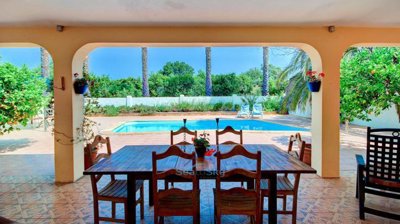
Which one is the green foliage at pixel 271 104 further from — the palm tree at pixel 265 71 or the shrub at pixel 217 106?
the shrub at pixel 217 106

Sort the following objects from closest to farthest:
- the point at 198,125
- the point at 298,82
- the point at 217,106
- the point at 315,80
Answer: the point at 315,80
the point at 298,82
the point at 198,125
the point at 217,106

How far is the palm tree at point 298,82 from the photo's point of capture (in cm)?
871

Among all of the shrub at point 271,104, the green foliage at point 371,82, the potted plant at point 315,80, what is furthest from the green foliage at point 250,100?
the potted plant at point 315,80

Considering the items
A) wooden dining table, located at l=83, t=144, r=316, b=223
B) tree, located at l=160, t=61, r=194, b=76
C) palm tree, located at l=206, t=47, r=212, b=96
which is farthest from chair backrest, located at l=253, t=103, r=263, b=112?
wooden dining table, located at l=83, t=144, r=316, b=223

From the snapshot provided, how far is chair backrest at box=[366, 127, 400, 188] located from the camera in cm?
295

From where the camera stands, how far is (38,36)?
4.47 m

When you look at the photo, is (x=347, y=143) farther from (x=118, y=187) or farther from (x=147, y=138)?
(x=118, y=187)

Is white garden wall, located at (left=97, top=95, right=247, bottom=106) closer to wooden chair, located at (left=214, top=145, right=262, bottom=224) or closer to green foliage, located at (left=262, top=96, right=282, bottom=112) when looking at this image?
green foliage, located at (left=262, top=96, right=282, bottom=112)

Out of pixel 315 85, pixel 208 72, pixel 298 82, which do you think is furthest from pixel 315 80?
pixel 208 72

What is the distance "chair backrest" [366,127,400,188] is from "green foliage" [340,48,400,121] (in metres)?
2.18

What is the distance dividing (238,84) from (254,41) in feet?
43.1

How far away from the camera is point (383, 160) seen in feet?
9.89

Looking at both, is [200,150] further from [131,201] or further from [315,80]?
[315,80]

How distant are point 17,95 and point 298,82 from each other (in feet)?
26.3
